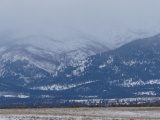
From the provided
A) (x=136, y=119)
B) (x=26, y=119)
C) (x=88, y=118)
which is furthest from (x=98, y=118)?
(x=26, y=119)

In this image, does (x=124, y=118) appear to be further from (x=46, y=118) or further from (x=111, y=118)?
(x=46, y=118)

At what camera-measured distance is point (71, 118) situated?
6688 centimetres

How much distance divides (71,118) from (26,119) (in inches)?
249

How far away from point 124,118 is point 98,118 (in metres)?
3.64

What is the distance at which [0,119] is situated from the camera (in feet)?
216

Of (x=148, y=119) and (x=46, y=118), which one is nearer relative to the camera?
(x=148, y=119)

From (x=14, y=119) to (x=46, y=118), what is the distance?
4.59m

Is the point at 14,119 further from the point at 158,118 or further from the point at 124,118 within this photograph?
the point at 158,118

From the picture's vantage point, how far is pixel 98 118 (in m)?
66.0

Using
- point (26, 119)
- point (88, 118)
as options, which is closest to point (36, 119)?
point (26, 119)

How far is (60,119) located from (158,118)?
13574 millimetres

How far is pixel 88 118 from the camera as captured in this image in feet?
217

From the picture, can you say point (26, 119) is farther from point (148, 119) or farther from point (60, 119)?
point (148, 119)

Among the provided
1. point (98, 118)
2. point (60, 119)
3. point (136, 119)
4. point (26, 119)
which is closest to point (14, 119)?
point (26, 119)
